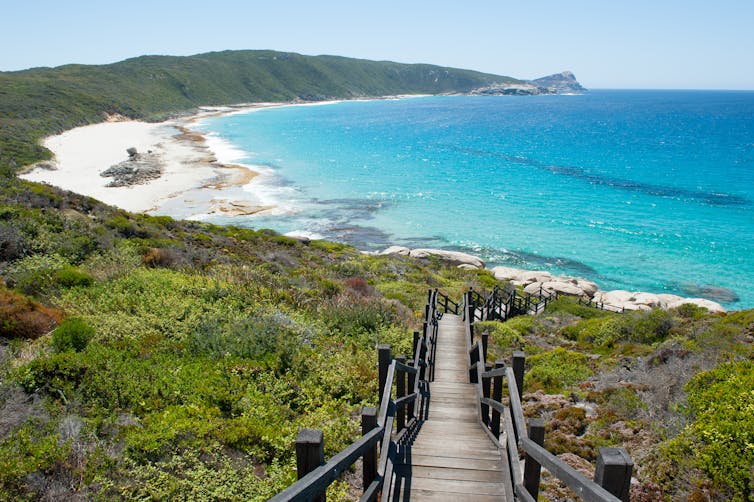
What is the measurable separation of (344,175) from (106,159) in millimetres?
29730

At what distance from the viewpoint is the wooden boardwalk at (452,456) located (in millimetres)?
4887

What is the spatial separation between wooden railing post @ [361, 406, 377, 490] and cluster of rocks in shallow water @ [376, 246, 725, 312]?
71.3ft

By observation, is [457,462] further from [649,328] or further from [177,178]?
[177,178]

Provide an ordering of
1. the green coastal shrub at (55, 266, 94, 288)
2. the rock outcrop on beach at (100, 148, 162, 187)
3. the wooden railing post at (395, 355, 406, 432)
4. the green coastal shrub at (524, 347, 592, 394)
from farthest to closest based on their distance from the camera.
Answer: the rock outcrop on beach at (100, 148, 162, 187), the green coastal shrub at (55, 266, 94, 288), the green coastal shrub at (524, 347, 592, 394), the wooden railing post at (395, 355, 406, 432)

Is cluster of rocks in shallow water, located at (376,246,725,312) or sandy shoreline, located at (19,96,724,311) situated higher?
sandy shoreline, located at (19,96,724,311)

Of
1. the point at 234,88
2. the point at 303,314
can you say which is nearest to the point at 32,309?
the point at 303,314

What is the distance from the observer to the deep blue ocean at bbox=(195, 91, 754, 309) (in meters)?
32.9

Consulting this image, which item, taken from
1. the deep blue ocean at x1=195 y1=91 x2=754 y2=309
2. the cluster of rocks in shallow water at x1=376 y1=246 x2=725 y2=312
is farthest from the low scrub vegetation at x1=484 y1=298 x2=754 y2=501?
the deep blue ocean at x1=195 y1=91 x2=754 y2=309

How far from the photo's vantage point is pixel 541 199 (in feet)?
158

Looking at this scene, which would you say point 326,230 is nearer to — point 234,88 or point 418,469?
point 418,469

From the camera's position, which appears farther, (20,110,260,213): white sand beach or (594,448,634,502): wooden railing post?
(20,110,260,213): white sand beach

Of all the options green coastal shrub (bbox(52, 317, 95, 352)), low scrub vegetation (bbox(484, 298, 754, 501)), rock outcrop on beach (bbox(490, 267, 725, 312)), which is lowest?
rock outcrop on beach (bbox(490, 267, 725, 312))

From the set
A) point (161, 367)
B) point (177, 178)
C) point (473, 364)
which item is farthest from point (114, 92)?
point (473, 364)

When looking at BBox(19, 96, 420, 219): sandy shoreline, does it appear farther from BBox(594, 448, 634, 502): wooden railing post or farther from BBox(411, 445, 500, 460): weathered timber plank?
BBox(594, 448, 634, 502): wooden railing post
